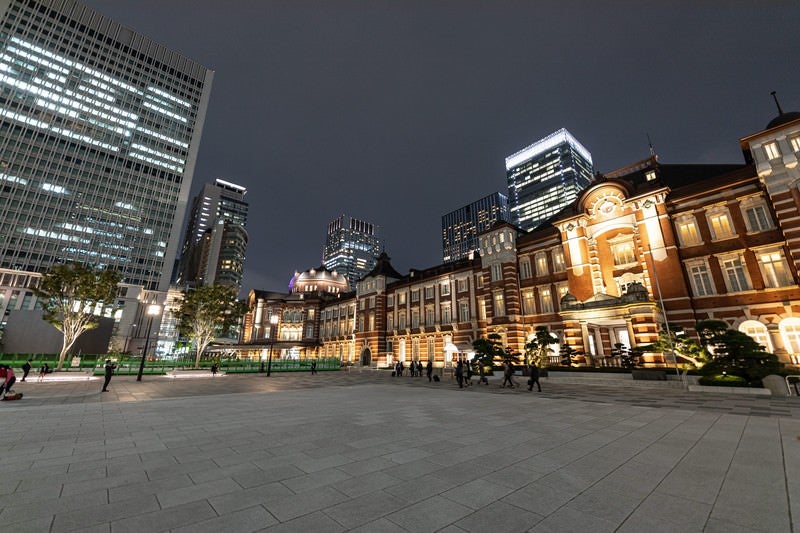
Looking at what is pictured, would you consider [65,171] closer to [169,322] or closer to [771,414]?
[169,322]

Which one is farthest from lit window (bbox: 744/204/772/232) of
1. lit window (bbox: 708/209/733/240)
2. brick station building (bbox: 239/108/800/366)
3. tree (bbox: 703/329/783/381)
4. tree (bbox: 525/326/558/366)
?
tree (bbox: 525/326/558/366)

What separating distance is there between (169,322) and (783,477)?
155635 mm

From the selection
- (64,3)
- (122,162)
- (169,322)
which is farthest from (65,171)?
(169,322)

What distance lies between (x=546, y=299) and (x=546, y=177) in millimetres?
123206

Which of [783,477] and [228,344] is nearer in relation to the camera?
[783,477]

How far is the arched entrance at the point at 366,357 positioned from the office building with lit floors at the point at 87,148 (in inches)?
2443

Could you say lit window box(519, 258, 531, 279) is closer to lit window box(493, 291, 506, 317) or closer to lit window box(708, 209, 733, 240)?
lit window box(493, 291, 506, 317)

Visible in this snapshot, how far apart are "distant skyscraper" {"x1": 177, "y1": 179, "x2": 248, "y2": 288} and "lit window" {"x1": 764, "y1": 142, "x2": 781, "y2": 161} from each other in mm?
152039

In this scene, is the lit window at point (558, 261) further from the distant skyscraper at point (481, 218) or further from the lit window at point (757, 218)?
the distant skyscraper at point (481, 218)

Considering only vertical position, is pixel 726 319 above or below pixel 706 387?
above

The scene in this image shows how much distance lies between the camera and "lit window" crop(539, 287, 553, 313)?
31.0m

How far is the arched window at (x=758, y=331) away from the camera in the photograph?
784 inches

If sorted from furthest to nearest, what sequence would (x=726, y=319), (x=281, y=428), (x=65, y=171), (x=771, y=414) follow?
(x=65, y=171), (x=726, y=319), (x=771, y=414), (x=281, y=428)

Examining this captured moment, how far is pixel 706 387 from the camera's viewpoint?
17094 mm
